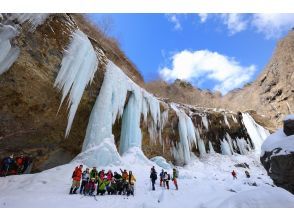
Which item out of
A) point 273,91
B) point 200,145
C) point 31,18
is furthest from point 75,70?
point 273,91

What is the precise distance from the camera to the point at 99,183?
8.40 m

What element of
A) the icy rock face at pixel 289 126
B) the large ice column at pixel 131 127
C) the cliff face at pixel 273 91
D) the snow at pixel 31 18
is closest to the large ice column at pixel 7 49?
the snow at pixel 31 18

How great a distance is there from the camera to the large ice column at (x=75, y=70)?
425 inches

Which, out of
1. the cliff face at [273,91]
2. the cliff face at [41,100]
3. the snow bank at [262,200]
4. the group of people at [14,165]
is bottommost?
the snow bank at [262,200]

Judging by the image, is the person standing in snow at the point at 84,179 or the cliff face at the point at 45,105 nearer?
the person standing in snow at the point at 84,179

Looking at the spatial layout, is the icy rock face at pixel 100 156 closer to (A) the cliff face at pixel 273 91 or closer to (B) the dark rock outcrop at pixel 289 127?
(B) the dark rock outcrop at pixel 289 127

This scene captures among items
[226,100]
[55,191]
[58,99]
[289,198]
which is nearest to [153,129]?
[58,99]

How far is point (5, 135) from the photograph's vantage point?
37.1 ft

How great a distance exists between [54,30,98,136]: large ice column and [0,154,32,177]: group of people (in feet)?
7.40

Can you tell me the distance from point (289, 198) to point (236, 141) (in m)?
23.7

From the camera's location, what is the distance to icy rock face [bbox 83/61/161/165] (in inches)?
480

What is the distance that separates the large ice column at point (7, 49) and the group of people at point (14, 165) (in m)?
3.39

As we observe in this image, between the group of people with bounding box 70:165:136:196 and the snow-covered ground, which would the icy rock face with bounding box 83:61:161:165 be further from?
the group of people with bounding box 70:165:136:196

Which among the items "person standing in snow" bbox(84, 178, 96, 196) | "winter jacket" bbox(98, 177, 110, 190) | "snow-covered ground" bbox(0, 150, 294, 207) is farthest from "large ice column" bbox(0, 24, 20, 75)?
"winter jacket" bbox(98, 177, 110, 190)
